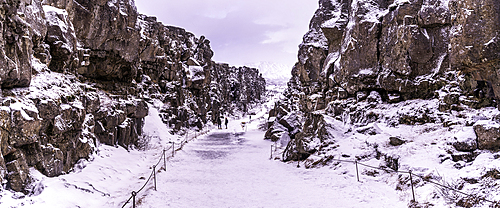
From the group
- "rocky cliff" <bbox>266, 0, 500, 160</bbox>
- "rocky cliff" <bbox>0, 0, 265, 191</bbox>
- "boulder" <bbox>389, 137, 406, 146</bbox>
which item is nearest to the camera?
"rocky cliff" <bbox>0, 0, 265, 191</bbox>

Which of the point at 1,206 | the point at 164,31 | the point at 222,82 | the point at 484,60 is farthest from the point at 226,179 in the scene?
the point at 222,82

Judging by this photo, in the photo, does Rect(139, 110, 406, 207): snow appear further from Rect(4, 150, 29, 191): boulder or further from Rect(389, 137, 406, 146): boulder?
Rect(4, 150, 29, 191): boulder

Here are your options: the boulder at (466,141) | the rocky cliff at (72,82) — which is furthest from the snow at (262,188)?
the rocky cliff at (72,82)

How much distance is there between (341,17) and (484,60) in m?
17.4

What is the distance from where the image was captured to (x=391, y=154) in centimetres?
1062

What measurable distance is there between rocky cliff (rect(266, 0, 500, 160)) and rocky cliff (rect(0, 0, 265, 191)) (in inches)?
438

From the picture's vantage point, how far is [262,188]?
1044 centimetres

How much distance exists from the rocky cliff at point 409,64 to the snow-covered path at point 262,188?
10.4 ft

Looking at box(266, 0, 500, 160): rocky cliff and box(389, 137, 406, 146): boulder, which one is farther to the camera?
box(389, 137, 406, 146): boulder

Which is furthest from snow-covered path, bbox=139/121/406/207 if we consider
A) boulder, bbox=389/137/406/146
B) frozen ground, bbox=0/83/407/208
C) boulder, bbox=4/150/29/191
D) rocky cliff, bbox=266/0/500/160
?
boulder, bbox=4/150/29/191

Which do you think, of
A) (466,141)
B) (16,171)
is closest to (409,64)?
(466,141)

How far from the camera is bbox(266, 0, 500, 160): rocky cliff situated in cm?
868

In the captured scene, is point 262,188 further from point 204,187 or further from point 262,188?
point 204,187

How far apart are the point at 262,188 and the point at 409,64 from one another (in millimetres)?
11722
